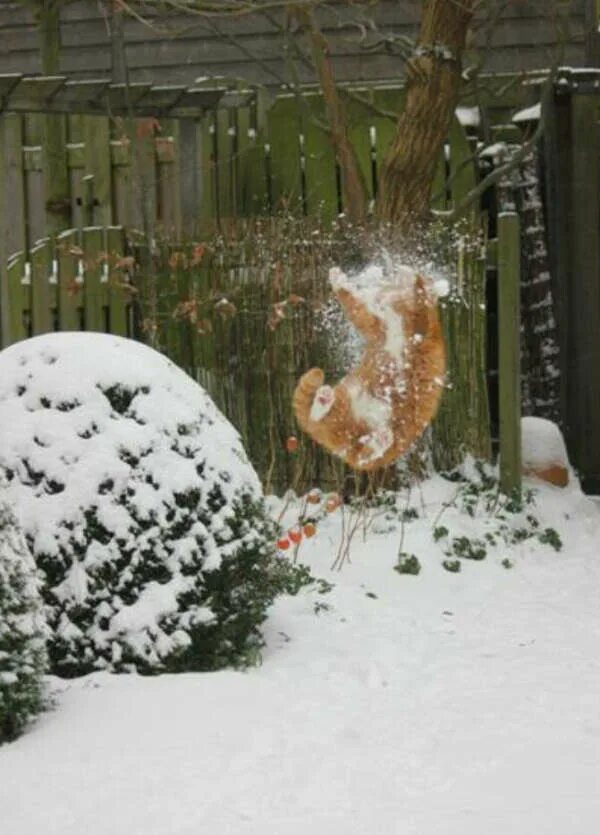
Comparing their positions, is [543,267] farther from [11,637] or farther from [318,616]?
[11,637]

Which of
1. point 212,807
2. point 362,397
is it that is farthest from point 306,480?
point 212,807

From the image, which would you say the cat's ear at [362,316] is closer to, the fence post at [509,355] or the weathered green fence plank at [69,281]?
the fence post at [509,355]

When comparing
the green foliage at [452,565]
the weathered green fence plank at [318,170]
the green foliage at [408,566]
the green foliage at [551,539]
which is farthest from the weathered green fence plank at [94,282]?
the green foliage at [551,539]

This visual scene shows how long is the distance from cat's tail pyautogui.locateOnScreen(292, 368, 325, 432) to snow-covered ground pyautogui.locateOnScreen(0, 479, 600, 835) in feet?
3.85

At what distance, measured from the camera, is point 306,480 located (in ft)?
26.5

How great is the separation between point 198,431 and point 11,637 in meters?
1.24

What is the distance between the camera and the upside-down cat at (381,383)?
312 inches

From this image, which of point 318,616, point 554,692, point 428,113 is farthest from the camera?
point 428,113

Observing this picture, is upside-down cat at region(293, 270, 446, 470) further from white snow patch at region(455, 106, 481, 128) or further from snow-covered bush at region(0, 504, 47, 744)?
snow-covered bush at region(0, 504, 47, 744)

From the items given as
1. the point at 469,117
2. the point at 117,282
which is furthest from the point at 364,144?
the point at 117,282

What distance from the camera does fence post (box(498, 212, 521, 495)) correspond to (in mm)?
8102

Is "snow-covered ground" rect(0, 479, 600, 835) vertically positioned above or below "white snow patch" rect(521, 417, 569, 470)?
below

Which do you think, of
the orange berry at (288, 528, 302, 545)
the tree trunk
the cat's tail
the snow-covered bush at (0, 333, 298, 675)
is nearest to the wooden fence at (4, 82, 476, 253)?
the tree trunk

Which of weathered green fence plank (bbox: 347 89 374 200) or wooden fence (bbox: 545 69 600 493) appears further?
weathered green fence plank (bbox: 347 89 374 200)
